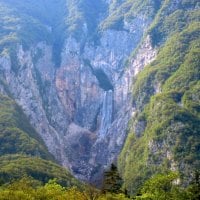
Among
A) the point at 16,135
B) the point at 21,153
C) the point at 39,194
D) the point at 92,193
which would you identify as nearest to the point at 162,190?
the point at 92,193

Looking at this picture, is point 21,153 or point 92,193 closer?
point 92,193

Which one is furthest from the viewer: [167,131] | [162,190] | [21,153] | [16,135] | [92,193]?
[167,131]

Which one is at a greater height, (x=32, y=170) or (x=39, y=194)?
(x=32, y=170)

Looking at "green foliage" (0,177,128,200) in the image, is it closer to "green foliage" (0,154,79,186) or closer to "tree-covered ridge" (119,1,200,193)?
"green foliage" (0,154,79,186)

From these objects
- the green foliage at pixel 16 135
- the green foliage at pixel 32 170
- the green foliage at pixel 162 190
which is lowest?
the green foliage at pixel 162 190

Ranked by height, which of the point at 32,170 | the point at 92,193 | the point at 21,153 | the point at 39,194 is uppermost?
the point at 21,153

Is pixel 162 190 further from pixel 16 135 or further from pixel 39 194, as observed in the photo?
pixel 16 135

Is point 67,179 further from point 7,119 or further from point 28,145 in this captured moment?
point 7,119

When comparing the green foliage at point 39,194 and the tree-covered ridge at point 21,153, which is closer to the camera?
the green foliage at point 39,194

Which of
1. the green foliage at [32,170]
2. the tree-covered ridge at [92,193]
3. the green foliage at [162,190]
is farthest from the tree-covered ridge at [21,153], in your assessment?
the green foliage at [162,190]

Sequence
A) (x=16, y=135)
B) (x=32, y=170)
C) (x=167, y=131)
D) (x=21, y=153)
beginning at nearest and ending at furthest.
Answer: (x=32, y=170)
(x=21, y=153)
(x=16, y=135)
(x=167, y=131)

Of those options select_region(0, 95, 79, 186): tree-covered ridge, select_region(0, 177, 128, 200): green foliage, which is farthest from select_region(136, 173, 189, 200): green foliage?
select_region(0, 95, 79, 186): tree-covered ridge

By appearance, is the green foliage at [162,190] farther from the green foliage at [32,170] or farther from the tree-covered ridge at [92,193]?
the green foliage at [32,170]
